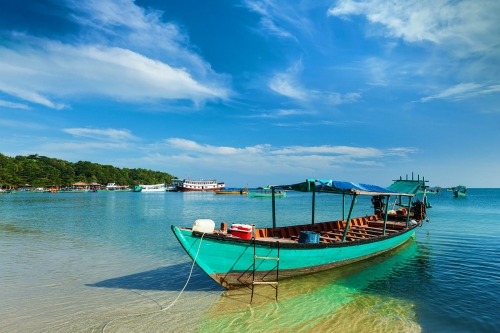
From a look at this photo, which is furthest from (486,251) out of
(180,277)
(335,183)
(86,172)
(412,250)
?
(86,172)

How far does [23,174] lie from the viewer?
113 metres

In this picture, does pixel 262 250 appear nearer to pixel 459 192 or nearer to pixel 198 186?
pixel 459 192

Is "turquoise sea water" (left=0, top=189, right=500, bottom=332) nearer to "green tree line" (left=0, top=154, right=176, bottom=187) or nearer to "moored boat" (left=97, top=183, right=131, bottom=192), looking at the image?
"green tree line" (left=0, top=154, right=176, bottom=187)

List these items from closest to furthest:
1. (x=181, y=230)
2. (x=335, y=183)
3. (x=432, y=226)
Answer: (x=181, y=230) → (x=335, y=183) → (x=432, y=226)

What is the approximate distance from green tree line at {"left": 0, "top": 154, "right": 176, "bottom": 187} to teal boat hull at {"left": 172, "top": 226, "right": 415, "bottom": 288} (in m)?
125

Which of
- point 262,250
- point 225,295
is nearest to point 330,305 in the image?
point 262,250

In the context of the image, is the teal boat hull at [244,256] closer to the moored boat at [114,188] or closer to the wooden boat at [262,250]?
the wooden boat at [262,250]

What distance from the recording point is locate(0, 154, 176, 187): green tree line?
107188 mm

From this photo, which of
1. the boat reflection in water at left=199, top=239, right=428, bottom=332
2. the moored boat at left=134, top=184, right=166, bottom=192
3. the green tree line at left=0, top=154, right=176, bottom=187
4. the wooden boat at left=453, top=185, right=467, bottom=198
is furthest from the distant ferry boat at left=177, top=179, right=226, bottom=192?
the boat reflection in water at left=199, top=239, right=428, bottom=332

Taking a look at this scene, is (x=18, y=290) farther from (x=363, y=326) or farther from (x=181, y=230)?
(x=363, y=326)

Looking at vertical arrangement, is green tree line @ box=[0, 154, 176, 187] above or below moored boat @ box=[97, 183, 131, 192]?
above

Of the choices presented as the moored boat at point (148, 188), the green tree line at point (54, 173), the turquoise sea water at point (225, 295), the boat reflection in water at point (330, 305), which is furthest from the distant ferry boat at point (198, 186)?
the boat reflection in water at point (330, 305)

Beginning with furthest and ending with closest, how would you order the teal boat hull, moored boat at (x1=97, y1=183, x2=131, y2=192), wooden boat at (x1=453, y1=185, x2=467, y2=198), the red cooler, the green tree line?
moored boat at (x1=97, y1=183, x2=131, y2=192), the green tree line, wooden boat at (x1=453, y1=185, x2=467, y2=198), the red cooler, the teal boat hull

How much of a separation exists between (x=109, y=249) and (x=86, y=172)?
13851 centimetres
